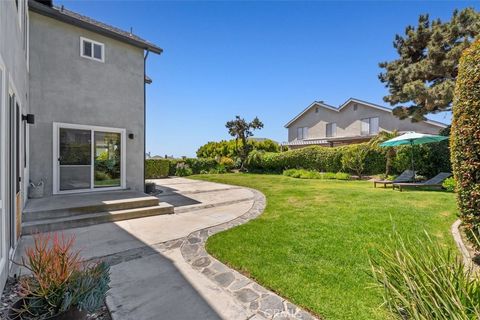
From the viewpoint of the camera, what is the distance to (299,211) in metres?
8.28

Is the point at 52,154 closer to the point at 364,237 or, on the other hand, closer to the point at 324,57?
the point at 364,237

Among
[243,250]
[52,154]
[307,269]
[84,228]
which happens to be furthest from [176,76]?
[307,269]

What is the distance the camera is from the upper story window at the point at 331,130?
31228mm

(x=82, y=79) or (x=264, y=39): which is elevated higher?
(x=264, y=39)

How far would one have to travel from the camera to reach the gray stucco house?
28.5 ft

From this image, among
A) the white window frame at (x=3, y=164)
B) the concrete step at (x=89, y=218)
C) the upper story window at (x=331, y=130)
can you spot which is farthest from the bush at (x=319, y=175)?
the white window frame at (x=3, y=164)

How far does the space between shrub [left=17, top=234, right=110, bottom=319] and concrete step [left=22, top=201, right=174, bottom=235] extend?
4.22 metres

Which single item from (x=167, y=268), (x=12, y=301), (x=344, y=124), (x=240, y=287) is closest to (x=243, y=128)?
(x=344, y=124)

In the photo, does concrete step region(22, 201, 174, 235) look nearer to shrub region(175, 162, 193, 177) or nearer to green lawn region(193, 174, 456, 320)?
green lawn region(193, 174, 456, 320)

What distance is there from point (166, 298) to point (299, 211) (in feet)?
18.5

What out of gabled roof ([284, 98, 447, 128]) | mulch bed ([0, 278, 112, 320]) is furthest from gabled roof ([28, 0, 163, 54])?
gabled roof ([284, 98, 447, 128])

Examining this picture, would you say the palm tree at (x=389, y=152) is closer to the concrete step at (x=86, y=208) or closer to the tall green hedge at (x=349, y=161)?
the tall green hedge at (x=349, y=161)

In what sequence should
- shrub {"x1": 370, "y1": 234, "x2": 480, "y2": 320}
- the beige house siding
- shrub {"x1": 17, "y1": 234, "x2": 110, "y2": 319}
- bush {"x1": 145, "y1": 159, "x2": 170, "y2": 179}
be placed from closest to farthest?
shrub {"x1": 370, "y1": 234, "x2": 480, "y2": 320} → shrub {"x1": 17, "y1": 234, "x2": 110, "y2": 319} → bush {"x1": 145, "y1": 159, "x2": 170, "y2": 179} → the beige house siding

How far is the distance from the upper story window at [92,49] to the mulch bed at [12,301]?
28.8 ft
